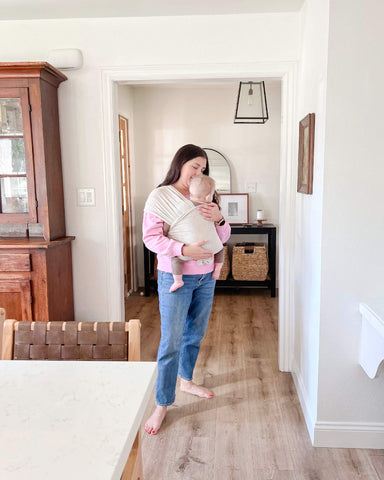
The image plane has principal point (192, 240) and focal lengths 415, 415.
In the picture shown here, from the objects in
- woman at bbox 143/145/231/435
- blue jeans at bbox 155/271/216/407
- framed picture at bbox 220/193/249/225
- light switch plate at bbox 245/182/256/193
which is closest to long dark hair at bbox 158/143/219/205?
woman at bbox 143/145/231/435

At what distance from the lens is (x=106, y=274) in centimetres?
283

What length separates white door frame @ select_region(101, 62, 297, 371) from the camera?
2.56 meters

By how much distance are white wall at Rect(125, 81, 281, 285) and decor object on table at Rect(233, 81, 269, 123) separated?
4.34 ft

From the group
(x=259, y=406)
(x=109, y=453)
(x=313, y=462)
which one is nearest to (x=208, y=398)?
(x=259, y=406)

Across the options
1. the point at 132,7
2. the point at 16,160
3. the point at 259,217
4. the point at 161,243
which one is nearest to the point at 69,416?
the point at 161,243

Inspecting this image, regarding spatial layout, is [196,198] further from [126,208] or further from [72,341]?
[126,208]

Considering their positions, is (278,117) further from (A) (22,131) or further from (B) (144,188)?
(A) (22,131)

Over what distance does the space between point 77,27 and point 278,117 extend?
260 centimetres

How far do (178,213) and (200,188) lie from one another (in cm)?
16

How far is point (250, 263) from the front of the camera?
4473mm

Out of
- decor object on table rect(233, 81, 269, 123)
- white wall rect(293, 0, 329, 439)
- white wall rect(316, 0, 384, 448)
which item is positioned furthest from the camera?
decor object on table rect(233, 81, 269, 123)

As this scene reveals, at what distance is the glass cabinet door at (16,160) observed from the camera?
251 centimetres

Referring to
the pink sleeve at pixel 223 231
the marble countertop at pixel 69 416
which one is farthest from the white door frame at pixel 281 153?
the marble countertop at pixel 69 416

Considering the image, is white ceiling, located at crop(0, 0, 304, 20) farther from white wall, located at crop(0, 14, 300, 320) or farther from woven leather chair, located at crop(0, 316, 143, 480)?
woven leather chair, located at crop(0, 316, 143, 480)
